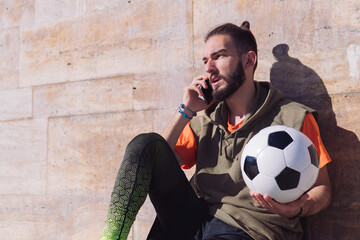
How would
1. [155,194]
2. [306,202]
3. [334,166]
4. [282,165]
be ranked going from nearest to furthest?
[282,165] < [306,202] < [155,194] < [334,166]

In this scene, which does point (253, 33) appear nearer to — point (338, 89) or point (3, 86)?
point (338, 89)

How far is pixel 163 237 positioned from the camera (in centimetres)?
330

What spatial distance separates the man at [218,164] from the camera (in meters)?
3.06

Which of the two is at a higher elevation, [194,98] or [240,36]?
[240,36]

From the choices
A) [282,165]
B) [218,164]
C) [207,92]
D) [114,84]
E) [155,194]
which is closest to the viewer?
[282,165]

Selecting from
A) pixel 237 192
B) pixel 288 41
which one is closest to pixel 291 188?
pixel 237 192

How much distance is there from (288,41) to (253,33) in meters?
0.28

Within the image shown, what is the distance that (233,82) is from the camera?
3.57 m

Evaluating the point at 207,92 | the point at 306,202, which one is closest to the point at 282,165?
the point at 306,202

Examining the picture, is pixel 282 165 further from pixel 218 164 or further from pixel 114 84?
pixel 114 84

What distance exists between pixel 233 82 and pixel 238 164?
56 centimetres

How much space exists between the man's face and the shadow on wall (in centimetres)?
51

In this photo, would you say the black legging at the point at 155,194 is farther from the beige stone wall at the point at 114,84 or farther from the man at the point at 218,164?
the beige stone wall at the point at 114,84

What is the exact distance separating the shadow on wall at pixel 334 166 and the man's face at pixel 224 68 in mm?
515
